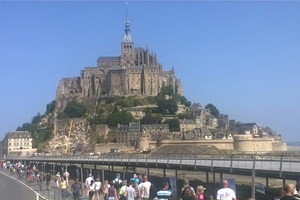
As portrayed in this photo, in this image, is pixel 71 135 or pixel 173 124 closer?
pixel 173 124

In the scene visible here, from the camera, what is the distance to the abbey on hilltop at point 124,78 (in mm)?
117062

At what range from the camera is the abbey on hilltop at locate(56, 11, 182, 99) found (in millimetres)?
117062

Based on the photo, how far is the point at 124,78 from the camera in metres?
117

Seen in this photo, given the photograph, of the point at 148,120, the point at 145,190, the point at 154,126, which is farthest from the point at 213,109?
the point at 145,190

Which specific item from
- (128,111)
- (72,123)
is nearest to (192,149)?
(128,111)

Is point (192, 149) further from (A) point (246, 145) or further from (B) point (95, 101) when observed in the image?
(B) point (95, 101)

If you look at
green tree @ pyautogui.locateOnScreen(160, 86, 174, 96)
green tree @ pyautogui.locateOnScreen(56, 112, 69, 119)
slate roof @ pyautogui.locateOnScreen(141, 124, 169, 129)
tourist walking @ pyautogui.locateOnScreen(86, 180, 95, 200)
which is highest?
green tree @ pyautogui.locateOnScreen(160, 86, 174, 96)

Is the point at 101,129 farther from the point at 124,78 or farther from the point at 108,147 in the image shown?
the point at 124,78

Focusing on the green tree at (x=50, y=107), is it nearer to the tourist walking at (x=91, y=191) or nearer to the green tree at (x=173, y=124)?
the green tree at (x=173, y=124)

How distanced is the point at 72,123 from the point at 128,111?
534 inches

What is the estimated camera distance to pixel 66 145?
100m

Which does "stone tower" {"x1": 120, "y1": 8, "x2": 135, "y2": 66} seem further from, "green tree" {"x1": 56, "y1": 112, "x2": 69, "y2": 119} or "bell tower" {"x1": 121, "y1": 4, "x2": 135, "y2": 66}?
"green tree" {"x1": 56, "y1": 112, "x2": 69, "y2": 119}

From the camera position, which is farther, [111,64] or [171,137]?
[111,64]

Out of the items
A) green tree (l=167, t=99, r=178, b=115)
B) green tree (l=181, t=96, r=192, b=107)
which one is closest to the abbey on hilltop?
green tree (l=181, t=96, r=192, b=107)
